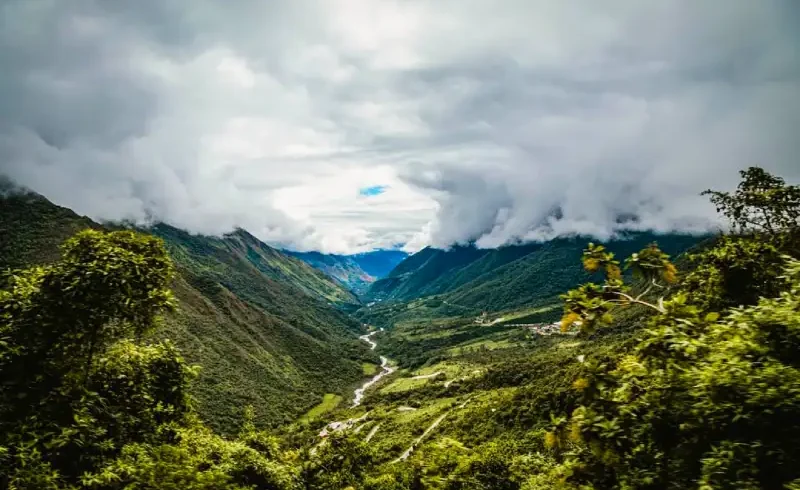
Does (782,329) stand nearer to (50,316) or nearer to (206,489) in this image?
(206,489)

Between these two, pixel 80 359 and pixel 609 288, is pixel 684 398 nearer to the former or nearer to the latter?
pixel 609 288

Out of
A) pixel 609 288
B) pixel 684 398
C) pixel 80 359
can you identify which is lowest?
pixel 684 398

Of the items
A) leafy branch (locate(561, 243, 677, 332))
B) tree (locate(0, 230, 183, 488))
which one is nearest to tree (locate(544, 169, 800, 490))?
leafy branch (locate(561, 243, 677, 332))

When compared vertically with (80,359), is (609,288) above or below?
above

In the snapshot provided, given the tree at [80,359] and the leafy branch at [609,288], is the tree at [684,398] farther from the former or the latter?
the tree at [80,359]

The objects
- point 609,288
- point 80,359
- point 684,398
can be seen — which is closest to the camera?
point 684,398

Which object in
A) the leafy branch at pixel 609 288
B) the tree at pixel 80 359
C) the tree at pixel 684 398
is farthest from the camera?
the tree at pixel 80 359

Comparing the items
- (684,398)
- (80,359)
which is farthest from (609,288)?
(80,359)

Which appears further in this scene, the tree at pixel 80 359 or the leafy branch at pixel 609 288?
the tree at pixel 80 359

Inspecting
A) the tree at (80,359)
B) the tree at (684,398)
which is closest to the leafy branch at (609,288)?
the tree at (684,398)

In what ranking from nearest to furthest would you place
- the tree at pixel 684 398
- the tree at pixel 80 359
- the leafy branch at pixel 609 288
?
the tree at pixel 684 398 → the leafy branch at pixel 609 288 → the tree at pixel 80 359

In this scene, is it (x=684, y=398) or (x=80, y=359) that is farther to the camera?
(x=80, y=359)

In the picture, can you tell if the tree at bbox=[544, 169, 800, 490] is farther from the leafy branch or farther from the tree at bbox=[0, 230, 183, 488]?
the tree at bbox=[0, 230, 183, 488]
